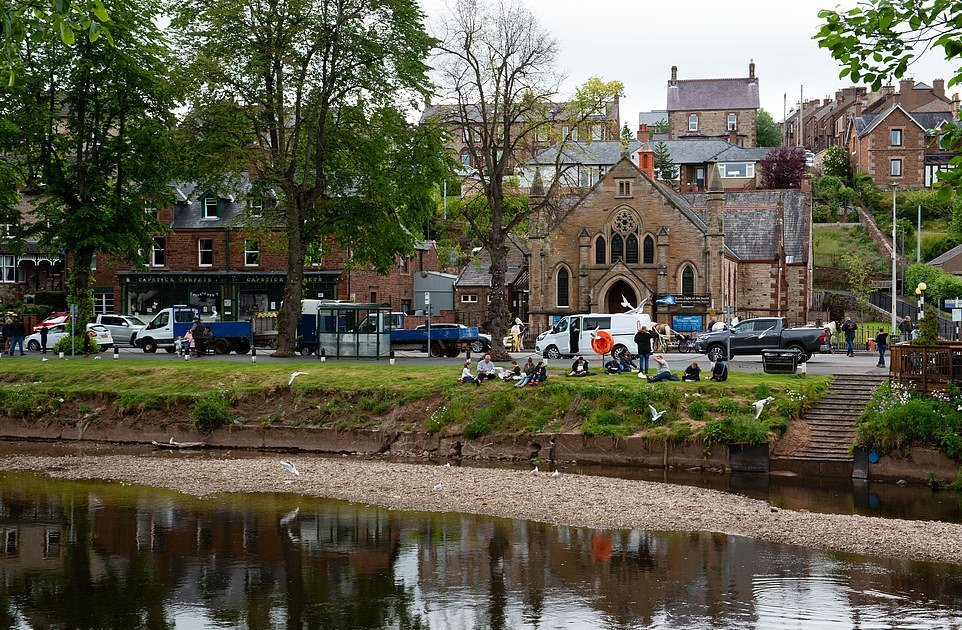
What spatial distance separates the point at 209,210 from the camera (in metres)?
64.2

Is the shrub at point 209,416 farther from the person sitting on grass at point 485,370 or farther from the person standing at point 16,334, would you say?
the person standing at point 16,334

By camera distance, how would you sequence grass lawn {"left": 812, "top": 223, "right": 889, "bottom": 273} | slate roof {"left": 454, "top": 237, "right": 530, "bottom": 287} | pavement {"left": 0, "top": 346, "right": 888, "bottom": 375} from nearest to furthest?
pavement {"left": 0, "top": 346, "right": 888, "bottom": 375}, slate roof {"left": 454, "top": 237, "right": 530, "bottom": 287}, grass lawn {"left": 812, "top": 223, "right": 889, "bottom": 273}

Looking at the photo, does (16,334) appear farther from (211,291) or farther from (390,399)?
(390,399)

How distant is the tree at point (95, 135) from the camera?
40.7m

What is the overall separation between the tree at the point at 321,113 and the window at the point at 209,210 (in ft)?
61.1

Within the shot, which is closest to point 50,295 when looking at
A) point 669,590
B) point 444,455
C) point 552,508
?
point 444,455

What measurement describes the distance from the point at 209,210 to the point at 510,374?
3578cm

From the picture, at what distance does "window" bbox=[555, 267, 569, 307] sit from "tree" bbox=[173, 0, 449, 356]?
64.2ft

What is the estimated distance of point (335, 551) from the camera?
19719 mm

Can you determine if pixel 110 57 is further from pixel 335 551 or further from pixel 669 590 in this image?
pixel 669 590

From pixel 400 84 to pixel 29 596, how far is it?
3089 cm


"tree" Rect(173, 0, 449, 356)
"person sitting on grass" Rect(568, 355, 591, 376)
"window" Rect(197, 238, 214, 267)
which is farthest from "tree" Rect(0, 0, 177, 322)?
"person sitting on grass" Rect(568, 355, 591, 376)

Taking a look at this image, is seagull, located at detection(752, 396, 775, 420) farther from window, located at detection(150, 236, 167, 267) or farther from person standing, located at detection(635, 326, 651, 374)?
window, located at detection(150, 236, 167, 267)

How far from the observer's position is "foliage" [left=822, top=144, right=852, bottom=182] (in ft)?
326
